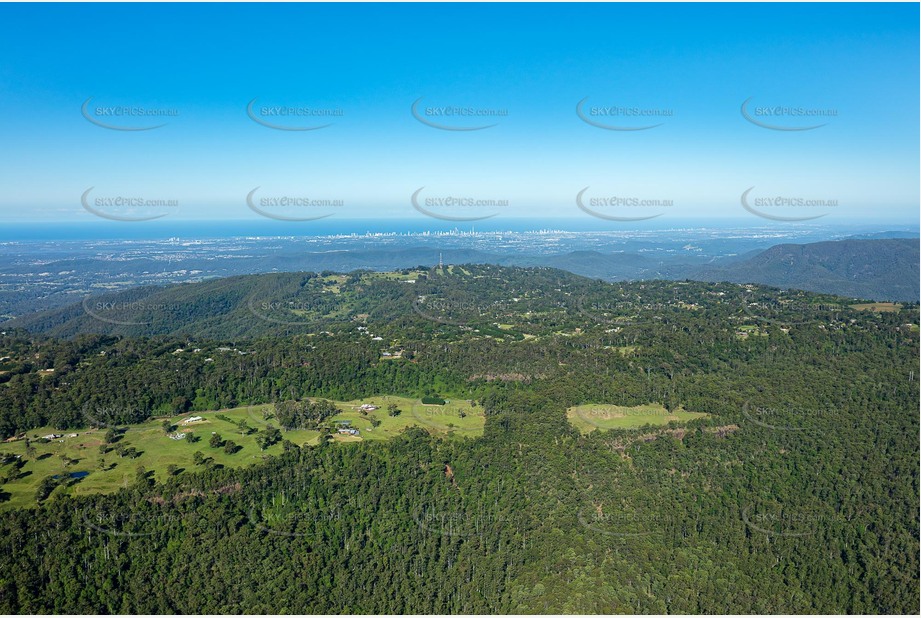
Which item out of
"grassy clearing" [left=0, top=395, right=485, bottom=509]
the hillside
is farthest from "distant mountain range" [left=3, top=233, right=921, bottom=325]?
"grassy clearing" [left=0, top=395, right=485, bottom=509]

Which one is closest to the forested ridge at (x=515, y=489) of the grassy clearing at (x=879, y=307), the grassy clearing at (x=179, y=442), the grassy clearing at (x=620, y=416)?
the grassy clearing at (x=620, y=416)

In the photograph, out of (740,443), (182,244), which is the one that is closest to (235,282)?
(740,443)

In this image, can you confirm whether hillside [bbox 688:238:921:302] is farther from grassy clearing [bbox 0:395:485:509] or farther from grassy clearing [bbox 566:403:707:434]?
grassy clearing [bbox 0:395:485:509]

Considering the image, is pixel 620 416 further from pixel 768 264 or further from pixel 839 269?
pixel 839 269

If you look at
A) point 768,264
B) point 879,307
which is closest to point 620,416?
point 879,307

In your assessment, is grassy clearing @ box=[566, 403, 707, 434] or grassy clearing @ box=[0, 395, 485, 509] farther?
grassy clearing @ box=[566, 403, 707, 434]

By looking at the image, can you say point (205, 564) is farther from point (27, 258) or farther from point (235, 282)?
point (27, 258)

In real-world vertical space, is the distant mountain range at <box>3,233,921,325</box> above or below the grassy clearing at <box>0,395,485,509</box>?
above

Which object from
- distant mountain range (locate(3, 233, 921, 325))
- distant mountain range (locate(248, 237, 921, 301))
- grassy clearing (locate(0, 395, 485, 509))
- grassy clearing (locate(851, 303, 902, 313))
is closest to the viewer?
grassy clearing (locate(0, 395, 485, 509))
